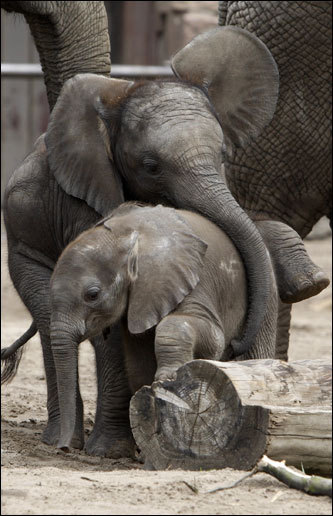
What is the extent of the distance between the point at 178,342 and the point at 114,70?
23.5 feet

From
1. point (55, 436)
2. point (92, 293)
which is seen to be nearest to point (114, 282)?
point (92, 293)

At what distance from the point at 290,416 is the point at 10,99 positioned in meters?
8.66

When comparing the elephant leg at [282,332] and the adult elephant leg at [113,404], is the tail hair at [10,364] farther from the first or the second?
the elephant leg at [282,332]

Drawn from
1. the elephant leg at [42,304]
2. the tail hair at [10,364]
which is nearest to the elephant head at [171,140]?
the elephant leg at [42,304]

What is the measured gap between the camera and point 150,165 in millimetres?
4465

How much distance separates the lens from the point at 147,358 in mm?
4195

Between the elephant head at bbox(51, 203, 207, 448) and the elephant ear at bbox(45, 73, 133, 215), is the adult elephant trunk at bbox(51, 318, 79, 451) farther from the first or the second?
the elephant ear at bbox(45, 73, 133, 215)

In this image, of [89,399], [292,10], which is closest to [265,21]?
[292,10]

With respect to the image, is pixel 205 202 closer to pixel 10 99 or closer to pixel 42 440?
pixel 42 440

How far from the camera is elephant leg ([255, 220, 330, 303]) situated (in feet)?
15.0

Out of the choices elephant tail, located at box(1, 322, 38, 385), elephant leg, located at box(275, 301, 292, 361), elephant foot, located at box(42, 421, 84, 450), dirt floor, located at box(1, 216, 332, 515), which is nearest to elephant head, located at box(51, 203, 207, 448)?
dirt floor, located at box(1, 216, 332, 515)

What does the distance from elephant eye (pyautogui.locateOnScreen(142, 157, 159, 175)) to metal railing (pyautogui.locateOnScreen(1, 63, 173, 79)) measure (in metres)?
6.32

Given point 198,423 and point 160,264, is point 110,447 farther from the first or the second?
point 198,423

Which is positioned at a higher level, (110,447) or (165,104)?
(165,104)
